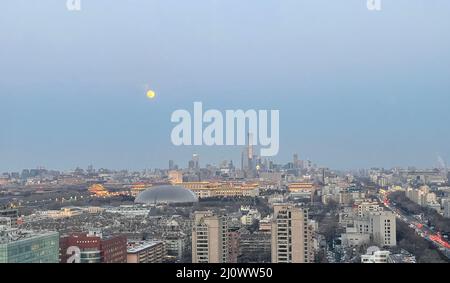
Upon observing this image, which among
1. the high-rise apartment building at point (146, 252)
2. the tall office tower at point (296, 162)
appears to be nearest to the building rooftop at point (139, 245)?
the high-rise apartment building at point (146, 252)

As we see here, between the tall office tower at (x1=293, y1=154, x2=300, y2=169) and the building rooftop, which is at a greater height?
the tall office tower at (x1=293, y1=154, x2=300, y2=169)

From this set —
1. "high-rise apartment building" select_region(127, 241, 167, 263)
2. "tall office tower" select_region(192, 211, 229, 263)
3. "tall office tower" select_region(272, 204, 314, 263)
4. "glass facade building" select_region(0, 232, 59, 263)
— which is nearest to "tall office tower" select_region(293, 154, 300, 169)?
"tall office tower" select_region(272, 204, 314, 263)

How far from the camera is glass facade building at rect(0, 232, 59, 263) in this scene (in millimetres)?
1881

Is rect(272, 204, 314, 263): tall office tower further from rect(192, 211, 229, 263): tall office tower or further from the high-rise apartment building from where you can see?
the high-rise apartment building

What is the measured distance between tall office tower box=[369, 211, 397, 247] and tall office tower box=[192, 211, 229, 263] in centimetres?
66

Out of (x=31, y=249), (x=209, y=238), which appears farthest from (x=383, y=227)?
(x=31, y=249)

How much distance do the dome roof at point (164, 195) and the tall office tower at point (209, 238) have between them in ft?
0.33

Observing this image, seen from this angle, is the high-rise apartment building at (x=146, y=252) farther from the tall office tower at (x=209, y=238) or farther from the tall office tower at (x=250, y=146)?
the tall office tower at (x=250, y=146)

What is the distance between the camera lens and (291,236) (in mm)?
2268

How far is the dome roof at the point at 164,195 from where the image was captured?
8.19 ft

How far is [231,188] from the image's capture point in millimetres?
2539

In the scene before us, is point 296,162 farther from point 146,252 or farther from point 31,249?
point 31,249

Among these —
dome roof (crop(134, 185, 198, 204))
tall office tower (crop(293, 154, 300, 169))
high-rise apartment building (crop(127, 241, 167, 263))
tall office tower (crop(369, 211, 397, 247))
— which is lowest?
high-rise apartment building (crop(127, 241, 167, 263))
